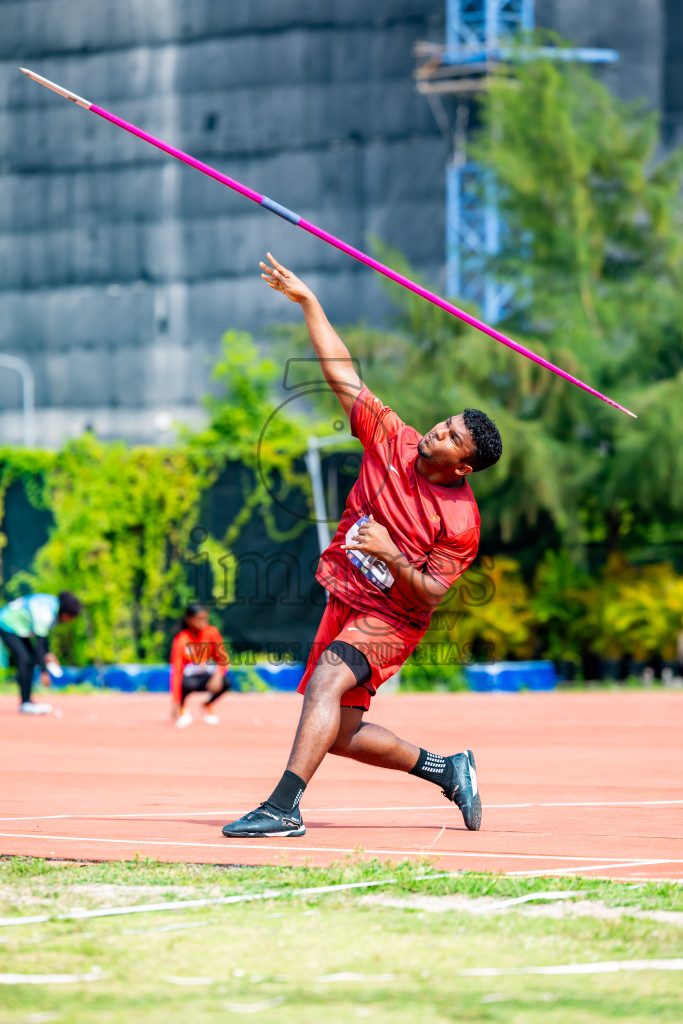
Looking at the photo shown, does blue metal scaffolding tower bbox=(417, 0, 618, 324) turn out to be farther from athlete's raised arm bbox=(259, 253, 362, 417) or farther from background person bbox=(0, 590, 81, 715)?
athlete's raised arm bbox=(259, 253, 362, 417)

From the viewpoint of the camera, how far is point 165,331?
3791 cm

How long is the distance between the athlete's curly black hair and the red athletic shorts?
2.52ft

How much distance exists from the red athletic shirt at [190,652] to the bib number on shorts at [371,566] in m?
8.37

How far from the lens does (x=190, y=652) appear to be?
49.3 feet

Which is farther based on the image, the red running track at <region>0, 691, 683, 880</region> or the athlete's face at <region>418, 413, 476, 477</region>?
the athlete's face at <region>418, 413, 476, 477</region>

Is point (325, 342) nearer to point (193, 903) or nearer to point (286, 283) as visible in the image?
point (286, 283)

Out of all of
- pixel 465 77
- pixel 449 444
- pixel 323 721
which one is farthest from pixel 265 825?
pixel 465 77

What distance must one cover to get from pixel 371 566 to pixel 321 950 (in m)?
2.43

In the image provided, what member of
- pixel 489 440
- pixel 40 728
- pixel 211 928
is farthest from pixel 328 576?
pixel 40 728

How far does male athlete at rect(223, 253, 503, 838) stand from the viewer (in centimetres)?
588

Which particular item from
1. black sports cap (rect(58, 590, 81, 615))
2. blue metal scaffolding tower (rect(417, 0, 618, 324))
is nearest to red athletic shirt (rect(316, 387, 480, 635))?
black sports cap (rect(58, 590, 81, 615))

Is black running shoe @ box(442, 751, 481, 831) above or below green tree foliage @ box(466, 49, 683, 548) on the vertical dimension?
below

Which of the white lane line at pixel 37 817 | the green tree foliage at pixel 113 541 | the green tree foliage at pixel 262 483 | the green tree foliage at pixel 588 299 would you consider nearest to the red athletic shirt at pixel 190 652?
the green tree foliage at pixel 262 483

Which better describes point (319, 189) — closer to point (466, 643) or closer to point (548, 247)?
point (548, 247)
